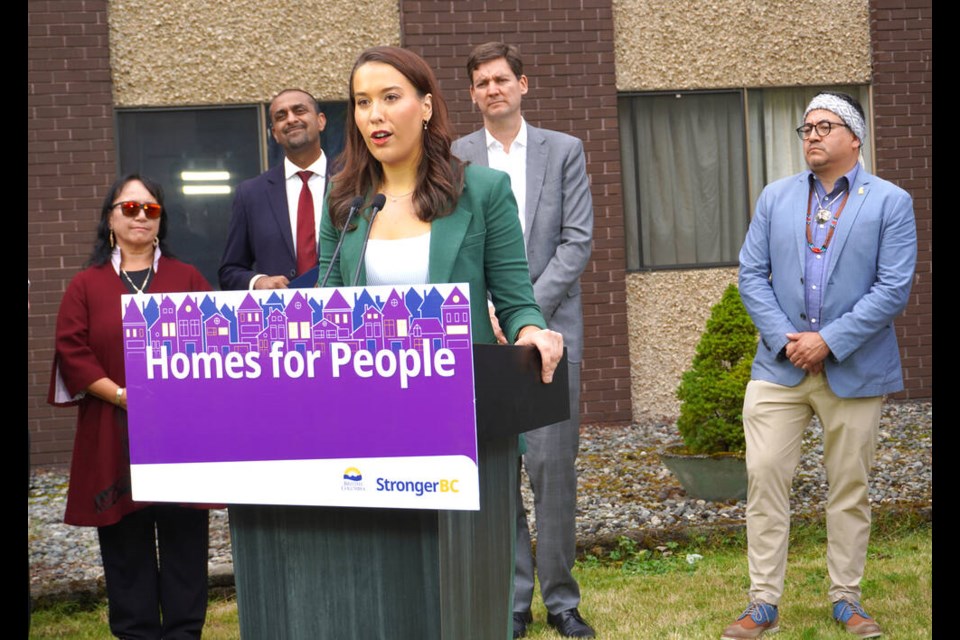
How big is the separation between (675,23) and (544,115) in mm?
1673

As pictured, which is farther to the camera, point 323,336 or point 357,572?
point 357,572

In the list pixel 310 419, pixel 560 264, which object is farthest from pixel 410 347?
pixel 560 264

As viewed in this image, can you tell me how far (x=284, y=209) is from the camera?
536cm

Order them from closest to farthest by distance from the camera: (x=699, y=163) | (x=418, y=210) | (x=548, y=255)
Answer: (x=418, y=210), (x=548, y=255), (x=699, y=163)

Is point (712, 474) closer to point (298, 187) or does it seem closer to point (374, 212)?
point (298, 187)

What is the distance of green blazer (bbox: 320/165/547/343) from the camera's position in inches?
124

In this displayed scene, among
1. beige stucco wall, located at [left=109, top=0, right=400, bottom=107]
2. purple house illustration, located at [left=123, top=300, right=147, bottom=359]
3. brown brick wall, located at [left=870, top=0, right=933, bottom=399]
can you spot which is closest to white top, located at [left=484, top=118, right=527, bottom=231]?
purple house illustration, located at [left=123, top=300, right=147, bottom=359]

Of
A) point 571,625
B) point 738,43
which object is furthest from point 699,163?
point 571,625

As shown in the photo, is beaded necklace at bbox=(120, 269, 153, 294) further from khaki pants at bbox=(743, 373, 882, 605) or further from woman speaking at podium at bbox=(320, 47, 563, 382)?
khaki pants at bbox=(743, 373, 882, 605)

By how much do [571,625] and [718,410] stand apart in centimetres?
304

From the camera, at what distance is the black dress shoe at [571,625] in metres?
5.11

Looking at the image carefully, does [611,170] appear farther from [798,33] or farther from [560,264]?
[560,264]

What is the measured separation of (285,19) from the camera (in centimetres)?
1068

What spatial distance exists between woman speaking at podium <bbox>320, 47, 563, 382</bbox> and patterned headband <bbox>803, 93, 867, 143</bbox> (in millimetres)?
2265
